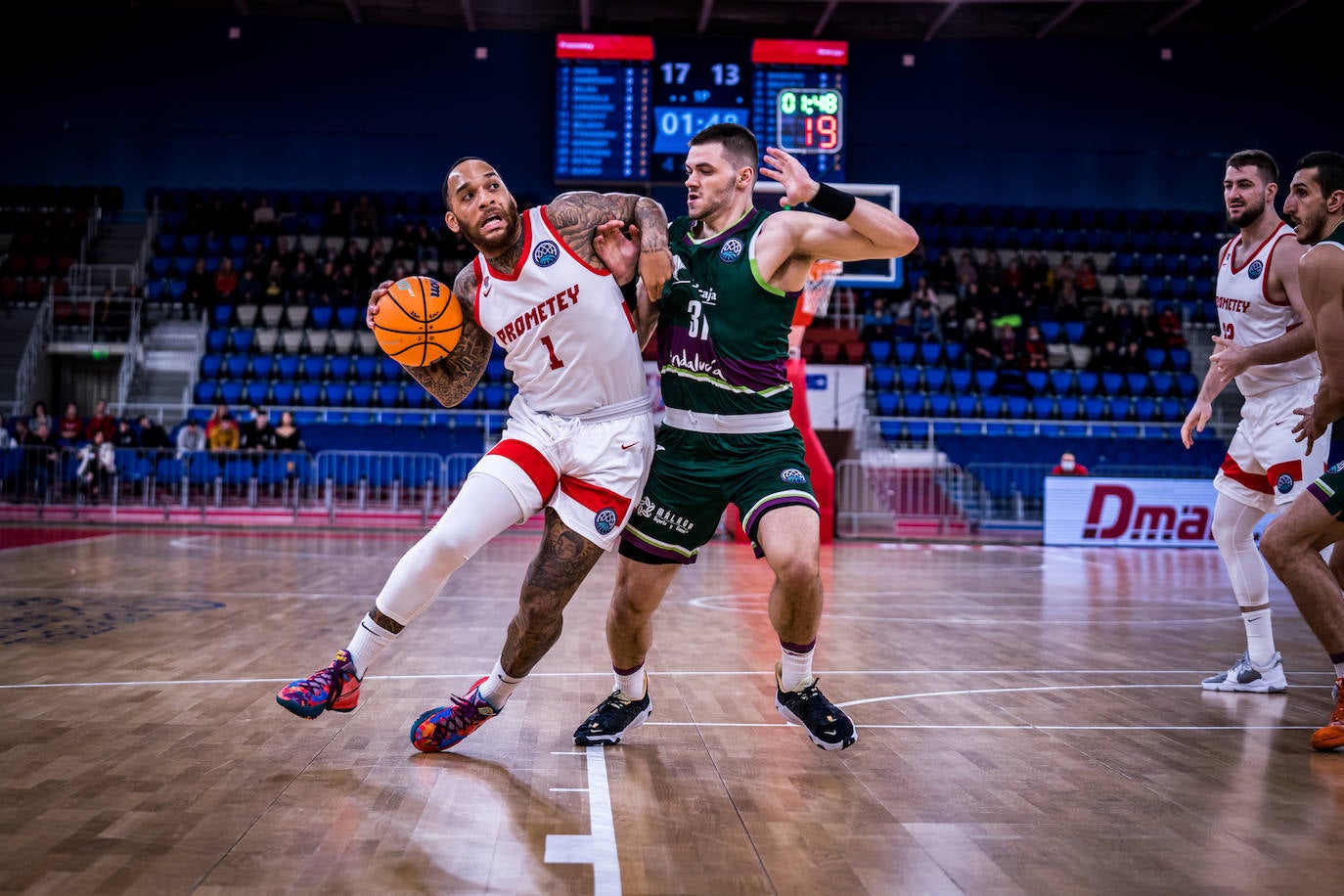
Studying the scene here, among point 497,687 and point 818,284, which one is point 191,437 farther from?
point 497,687

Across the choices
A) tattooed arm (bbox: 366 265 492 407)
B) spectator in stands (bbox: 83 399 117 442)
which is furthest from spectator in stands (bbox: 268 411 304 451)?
tattooed arm (bbox: 366 265 492 407)

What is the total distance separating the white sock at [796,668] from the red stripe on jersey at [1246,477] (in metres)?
2.76

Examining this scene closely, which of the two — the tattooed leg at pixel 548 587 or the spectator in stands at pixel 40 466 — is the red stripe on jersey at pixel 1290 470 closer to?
the tattooed leg at pixel 548 587

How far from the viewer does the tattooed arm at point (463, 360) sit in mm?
4445

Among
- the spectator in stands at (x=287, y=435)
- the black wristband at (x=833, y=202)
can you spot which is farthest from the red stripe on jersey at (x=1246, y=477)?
the spectator in stands at (x=287, y=435)

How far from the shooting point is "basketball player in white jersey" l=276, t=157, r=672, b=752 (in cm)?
412

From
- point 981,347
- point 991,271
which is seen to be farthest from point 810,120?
point 991,271

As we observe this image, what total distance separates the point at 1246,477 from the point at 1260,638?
2.60ft

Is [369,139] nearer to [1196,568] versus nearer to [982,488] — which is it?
[982,488]

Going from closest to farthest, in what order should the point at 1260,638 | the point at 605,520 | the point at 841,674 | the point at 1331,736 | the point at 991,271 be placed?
1. the point at 605,520
2. the point at 1331,736
3. the point at 1260,638
4. the point at 841,674
5. the point at 991,271

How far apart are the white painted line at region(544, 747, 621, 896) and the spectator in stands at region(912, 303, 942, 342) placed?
18917 mm

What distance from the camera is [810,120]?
16812mm

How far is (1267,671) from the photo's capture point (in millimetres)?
5672

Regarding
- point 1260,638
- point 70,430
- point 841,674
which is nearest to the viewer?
point 1260,638
